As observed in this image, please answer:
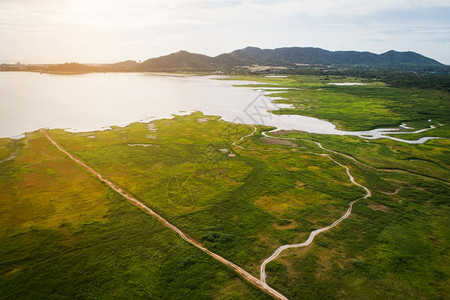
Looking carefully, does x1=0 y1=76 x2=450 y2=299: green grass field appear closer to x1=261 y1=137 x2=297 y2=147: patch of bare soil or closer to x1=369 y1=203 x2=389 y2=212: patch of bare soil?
x1=369 y1=203 x2=389 y2=212: patch of bare soil

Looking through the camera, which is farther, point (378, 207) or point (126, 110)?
point (126, 110)

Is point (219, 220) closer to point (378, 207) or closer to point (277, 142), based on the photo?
point (378, 207)

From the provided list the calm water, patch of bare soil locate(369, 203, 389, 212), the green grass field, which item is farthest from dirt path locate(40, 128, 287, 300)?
the calm water

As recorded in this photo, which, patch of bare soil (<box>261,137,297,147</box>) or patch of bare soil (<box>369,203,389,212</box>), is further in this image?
patch of bare soil (<box>261,137,297,147</box>)

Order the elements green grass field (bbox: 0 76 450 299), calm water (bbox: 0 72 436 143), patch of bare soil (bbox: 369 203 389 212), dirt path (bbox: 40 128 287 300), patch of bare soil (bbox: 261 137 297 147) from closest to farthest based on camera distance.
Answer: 1. dirt path (bbox: 40 128 287 300)
2. green grass field (bbox: 0 76 450 299)
3. patch of bare soil (bbox: 369 203 389 212)
4. patch of bare soil (bbox: 261 137 297 147)
5. calm water (bbox: 0 72 436 143)

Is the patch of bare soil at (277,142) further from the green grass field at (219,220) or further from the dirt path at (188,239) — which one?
the dirt path at (188,239)

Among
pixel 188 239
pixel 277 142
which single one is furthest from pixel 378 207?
pixel 277 142

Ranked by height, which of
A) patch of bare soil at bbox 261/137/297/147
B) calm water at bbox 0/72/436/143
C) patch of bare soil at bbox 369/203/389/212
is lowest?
patch of bare soil at bbox 369/203/389/212

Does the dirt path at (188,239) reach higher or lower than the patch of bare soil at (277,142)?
lower

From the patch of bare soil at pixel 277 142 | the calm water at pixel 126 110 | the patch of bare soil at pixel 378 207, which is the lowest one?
the patch of bare soil at pixel 378 207

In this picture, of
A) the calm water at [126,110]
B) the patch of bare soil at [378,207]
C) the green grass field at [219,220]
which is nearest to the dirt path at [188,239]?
the green grass field at [219,220]
